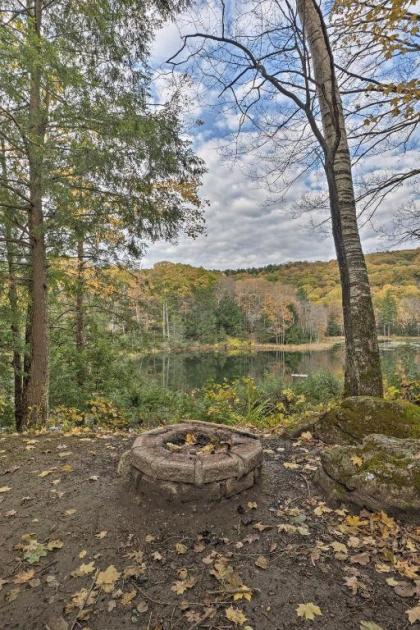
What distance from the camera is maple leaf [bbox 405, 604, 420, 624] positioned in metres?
1.53

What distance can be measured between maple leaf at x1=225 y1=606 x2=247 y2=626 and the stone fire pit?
0.78 metres

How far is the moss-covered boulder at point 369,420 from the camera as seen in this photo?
10.4 feet

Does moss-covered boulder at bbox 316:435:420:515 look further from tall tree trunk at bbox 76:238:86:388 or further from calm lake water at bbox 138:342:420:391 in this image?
tall tree trunk at bbox 76:238:86:388

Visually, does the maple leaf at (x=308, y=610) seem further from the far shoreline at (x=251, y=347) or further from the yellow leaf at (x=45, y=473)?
the far shoreline at (x=251, y=347)

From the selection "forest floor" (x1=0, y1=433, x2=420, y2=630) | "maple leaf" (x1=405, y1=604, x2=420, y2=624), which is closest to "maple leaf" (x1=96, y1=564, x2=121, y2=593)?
"forest floor" (x1=0, y1=433, x2=420, y2=630)

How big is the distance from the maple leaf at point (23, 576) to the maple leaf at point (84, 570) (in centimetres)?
25

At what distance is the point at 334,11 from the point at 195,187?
307cm

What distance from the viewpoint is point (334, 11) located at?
3705 millimetres

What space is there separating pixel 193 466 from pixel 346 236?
3.01 m

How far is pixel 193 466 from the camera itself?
7.91 ft

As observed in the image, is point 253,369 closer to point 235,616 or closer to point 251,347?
point 251,347

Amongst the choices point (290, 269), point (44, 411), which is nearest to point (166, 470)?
point (44, 411)

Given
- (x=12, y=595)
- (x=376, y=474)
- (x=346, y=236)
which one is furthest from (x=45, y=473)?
(x=346, y=236)

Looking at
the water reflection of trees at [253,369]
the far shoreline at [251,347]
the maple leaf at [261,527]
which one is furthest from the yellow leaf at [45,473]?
the far shoreline at [251,347]
